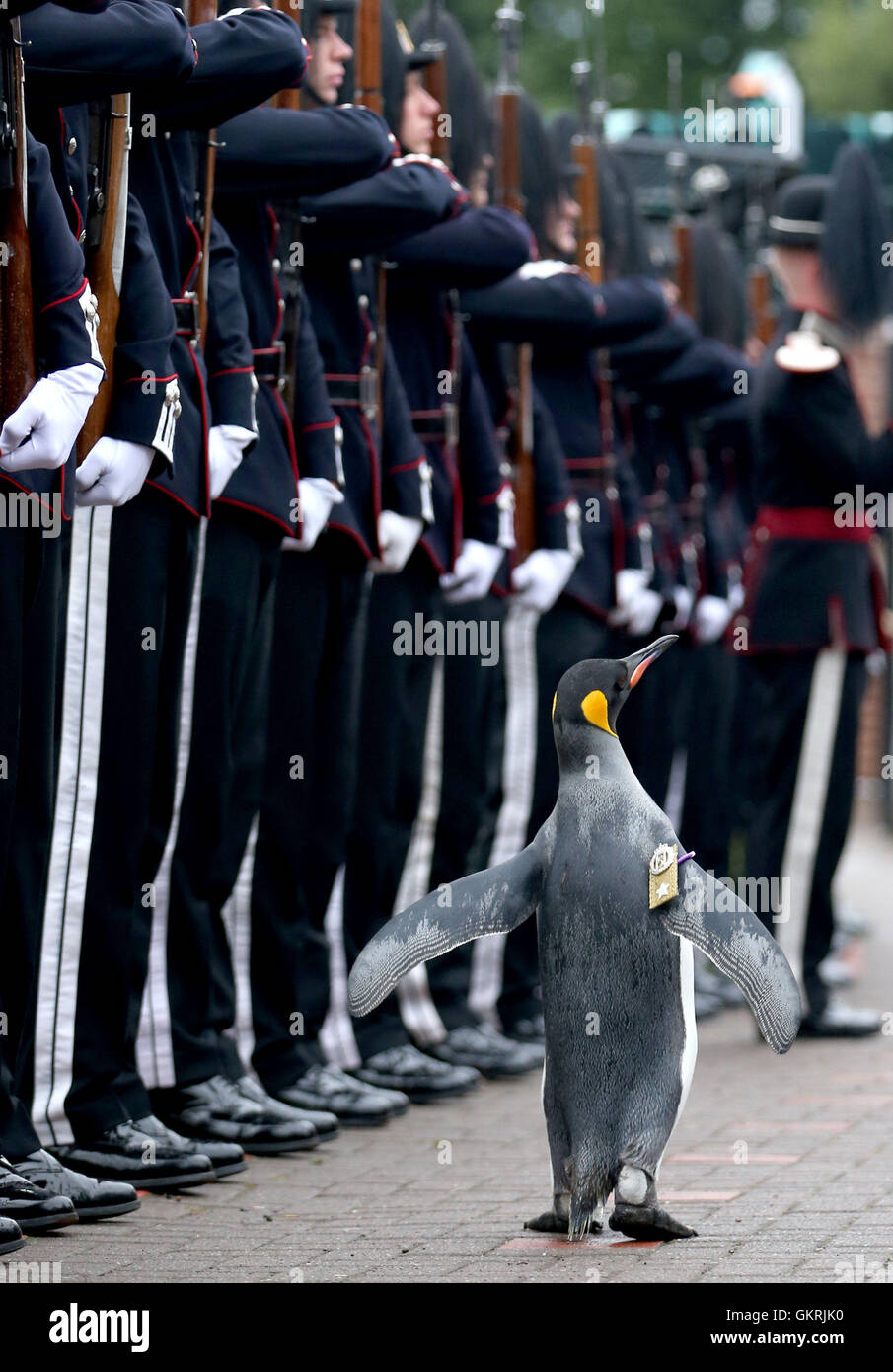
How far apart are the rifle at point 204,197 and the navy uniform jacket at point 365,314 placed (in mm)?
645

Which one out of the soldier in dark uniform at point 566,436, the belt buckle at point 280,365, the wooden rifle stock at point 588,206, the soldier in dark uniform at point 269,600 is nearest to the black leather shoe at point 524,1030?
the soldier in dark uniform at point 566,436

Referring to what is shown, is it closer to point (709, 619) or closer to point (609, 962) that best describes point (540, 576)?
point (709, 619)

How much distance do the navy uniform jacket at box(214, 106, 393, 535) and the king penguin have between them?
3.57ft

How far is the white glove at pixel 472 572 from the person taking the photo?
253 inches

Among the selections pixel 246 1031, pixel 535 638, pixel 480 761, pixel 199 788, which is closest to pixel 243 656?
pixel 199 788

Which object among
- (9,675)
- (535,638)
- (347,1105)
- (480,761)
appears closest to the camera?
(9,675)

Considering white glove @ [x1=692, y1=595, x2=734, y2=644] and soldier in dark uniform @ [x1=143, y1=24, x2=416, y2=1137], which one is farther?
white glove @ [x1=692, y1=595, x2=734, y2=644]

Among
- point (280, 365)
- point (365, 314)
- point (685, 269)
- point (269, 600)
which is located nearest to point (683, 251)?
point (685, 269)

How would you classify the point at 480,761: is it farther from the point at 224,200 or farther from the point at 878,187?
the point at 878,187

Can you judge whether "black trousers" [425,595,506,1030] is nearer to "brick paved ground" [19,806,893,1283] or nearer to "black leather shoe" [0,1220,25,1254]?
"brick paved ground" [19,806,893,1283]

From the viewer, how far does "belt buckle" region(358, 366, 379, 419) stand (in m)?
5.77

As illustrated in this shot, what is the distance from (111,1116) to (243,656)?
0.96 metres

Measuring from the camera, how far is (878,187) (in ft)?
25.9

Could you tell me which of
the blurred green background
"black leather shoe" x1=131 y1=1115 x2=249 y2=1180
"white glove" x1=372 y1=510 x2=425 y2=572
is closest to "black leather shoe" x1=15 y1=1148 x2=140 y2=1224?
"black leather shoe" x1=131 y1=1115 x2=249 y2=1180
